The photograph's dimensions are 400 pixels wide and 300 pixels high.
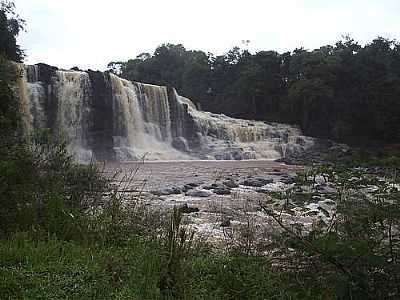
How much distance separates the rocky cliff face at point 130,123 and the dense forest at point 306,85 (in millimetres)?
6575

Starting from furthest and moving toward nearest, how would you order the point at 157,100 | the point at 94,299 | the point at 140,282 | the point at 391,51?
the point at 391,51 < the point at 157,100 < the point at 140,282 < the point at 94,299

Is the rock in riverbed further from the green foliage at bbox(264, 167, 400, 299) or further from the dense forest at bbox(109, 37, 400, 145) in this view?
the dense forest at bbox(109, 37, 400, 145)

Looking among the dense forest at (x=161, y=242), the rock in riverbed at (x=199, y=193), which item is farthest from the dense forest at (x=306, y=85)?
the dense forest at (x=161, y=242)

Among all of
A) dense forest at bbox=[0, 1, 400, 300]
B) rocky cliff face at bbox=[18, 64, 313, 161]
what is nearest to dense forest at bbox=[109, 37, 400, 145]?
rocky cliff face at bbox=[18, 64, 313, 161]

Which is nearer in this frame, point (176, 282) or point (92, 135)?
point (176, 282)

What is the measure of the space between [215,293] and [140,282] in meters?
0.64

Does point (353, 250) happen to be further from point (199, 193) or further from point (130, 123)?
point (130, 123)

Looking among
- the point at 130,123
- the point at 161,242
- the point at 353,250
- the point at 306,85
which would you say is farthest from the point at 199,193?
the point at 306,85

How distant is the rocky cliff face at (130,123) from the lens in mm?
30016

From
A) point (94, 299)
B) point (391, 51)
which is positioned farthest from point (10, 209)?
point (391, 51)

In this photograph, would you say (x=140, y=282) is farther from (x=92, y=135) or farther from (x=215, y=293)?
(x=92, y=135)

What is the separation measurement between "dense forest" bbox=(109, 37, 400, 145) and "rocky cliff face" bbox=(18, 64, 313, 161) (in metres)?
6.57

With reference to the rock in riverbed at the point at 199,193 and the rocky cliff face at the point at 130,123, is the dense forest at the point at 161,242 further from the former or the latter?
the rocky cliff face at the point at 130,123

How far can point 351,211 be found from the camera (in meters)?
4.22
